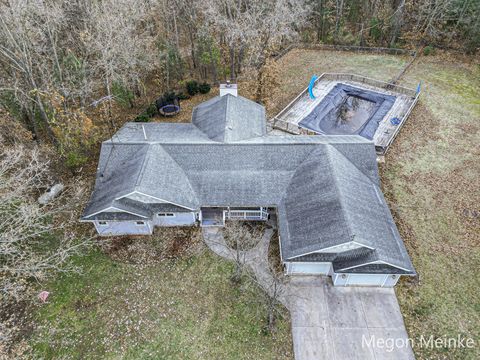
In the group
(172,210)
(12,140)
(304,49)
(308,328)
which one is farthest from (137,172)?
(304,49)

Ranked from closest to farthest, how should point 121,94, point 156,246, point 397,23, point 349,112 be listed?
point 156,246 → point 121,94 → point 349,112 → point 397,23

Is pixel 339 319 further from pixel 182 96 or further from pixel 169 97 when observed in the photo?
pixel 182 96

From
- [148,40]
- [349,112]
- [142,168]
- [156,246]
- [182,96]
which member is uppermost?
[148,40]

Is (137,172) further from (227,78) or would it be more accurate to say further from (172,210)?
(227,78)

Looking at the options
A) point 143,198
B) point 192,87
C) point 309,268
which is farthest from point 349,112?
point 143,198

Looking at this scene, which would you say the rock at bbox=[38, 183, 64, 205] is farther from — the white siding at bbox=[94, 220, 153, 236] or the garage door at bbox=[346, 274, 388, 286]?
the garage door at bbox=[346, 274, 388, 286]

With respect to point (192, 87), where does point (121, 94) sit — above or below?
above

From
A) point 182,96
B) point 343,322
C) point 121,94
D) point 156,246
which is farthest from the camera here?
point 182,96

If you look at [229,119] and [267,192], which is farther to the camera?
[229,119]
